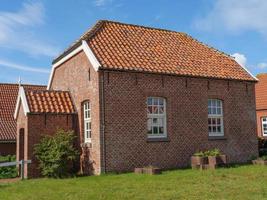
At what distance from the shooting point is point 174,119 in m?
17.4

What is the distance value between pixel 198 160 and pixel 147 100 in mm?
3411

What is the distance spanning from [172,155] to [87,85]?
4907 mm

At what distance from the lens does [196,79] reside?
1842cm

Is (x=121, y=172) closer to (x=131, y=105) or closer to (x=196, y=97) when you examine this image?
(x=131, y=105)

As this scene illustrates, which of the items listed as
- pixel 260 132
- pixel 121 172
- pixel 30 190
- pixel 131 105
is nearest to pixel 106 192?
pixel 30 190

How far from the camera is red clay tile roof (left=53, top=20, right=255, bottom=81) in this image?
16953mm

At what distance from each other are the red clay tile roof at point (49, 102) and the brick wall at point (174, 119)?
2.69m

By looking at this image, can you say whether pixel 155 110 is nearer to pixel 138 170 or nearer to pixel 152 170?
pixel 138 170

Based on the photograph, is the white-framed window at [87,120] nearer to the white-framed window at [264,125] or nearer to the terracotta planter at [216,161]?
the terracotta planter at [216,161]

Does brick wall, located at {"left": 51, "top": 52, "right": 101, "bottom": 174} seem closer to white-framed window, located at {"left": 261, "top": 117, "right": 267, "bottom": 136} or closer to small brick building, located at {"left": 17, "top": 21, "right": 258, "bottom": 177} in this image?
small brick building, located at {"left": 17, "top": 21, "right": 258, "bottom": 177}

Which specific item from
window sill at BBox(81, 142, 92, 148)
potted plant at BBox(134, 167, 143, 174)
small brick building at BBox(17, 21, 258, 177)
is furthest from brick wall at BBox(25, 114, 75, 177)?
potted plant at BBox(134, 167, 143, 174)

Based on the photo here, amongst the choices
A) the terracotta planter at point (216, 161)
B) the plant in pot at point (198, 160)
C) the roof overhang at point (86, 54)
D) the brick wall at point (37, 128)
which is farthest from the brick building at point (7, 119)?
the terracotta planter at point (216, 161)

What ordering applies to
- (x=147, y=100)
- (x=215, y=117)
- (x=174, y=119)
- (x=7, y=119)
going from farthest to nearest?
(x=7, y=119) → (x=215, y=117) → (x=174, y=119) → (x=147, y=100)

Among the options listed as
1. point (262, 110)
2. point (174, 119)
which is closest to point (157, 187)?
point (174, 119)
